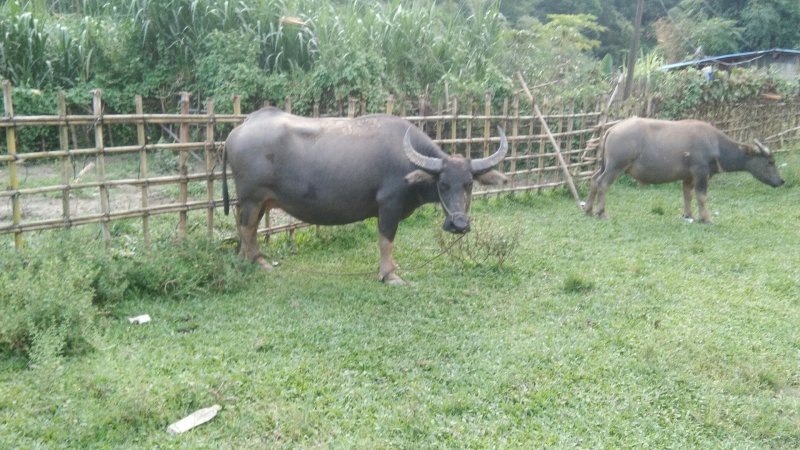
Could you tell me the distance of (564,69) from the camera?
523 inches

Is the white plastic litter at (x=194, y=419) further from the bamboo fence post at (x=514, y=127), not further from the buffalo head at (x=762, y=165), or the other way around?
the buffalo head at (x=762, y=165)

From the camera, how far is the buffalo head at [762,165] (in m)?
8.70

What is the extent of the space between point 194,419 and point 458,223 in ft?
8.41

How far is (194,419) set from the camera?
10.5 feet

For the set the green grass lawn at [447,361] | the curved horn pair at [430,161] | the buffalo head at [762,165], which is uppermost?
the curved horn pair at [430,161]

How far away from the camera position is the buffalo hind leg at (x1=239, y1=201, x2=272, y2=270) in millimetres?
5516

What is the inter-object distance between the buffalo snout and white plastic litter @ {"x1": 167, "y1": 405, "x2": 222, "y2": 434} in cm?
240

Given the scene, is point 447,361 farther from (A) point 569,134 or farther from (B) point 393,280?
(A) point 569,134

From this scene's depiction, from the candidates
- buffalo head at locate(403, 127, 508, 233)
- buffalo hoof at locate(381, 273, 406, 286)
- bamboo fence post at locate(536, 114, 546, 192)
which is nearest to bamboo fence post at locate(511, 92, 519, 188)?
bamboo fence post at locate(536, 114, 546, 192)

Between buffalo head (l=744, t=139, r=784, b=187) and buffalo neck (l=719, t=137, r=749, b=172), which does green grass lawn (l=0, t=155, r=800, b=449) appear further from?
buffalo head (l=744, t=139, r=784, b=187)

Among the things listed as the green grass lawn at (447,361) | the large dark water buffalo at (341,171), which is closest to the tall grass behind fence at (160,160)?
the large dark water buffalo at (341,171)

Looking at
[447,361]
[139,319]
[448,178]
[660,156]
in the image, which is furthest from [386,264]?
[660,156]

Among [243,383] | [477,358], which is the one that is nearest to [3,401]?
[243,383]

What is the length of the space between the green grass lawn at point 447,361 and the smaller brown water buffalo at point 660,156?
1989 millimetres
